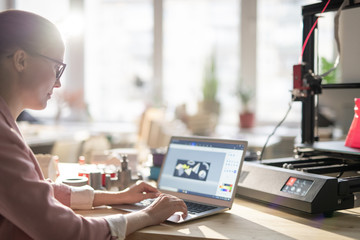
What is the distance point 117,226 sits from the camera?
1.20 m

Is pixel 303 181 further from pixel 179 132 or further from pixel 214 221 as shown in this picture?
pixel 179 132

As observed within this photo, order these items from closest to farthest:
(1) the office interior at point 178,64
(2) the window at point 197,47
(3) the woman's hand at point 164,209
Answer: (3) the woman's hand at point 164,209 → (1) the office interior at point 178,64 → (2) the window at point 197,47

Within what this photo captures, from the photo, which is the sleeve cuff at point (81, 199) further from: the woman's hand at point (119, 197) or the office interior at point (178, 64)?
the office interior at point (178, 64)

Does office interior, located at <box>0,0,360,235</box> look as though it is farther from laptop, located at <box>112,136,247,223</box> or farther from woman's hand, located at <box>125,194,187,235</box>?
woman's hand, located at <box>125,194,187,235</box>

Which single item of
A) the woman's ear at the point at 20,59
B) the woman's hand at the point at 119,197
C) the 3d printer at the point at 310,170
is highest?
the woman's ear at the point at 20,59

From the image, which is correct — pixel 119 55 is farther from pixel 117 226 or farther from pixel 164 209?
pixel 117 226

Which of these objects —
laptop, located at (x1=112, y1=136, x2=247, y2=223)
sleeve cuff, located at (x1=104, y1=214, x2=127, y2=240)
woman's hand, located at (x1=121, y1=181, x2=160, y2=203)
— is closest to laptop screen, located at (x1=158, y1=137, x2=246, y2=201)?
laptop, located at (x1=112, y1=136, x2=247, y2=223)

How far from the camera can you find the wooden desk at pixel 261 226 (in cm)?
121

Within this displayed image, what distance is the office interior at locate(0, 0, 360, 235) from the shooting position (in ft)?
17.1

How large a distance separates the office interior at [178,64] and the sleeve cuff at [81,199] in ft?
10.2

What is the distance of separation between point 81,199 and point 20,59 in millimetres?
531

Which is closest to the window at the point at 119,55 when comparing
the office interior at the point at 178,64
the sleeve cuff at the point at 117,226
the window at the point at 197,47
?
the office interior at the point at 178,64

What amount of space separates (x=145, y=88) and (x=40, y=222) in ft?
15.8

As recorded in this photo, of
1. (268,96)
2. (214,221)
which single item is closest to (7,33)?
(214,221)
